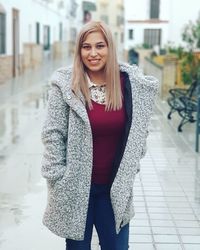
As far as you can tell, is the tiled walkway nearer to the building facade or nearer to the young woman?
the young woman

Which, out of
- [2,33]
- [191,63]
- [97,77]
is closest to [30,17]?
[2,33]

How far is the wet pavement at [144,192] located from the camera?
16.1 ft

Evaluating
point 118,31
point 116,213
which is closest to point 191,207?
point 116,213

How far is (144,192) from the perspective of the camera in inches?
252

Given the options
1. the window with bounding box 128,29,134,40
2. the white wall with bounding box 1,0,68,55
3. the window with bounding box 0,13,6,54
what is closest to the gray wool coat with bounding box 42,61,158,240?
the window with bounding box 0,13,6,54

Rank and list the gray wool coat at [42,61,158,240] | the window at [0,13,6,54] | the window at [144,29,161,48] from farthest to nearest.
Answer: the window at [144,29,161,48] → the window at [0,13,6,54] → the gray wool coat at [42,61,158,240]

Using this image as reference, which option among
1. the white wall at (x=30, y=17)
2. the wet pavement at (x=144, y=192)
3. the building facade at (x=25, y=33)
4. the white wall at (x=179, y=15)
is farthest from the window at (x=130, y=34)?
the wet pavement at (x=144, y=192)

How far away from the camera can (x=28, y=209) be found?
571cm

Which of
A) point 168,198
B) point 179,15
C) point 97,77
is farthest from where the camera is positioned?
point 179,15

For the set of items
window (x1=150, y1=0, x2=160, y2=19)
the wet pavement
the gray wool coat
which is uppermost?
window (x1=150, y1=0, x2=160, y2=19)

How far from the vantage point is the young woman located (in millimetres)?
2992

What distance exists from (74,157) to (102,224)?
43 centimetres

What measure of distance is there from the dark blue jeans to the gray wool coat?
6 centimetres

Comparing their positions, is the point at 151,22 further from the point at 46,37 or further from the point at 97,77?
the point at 97,77
